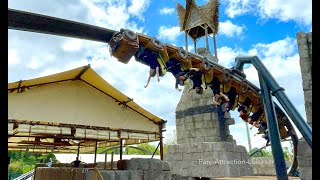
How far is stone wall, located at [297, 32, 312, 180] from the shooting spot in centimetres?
344

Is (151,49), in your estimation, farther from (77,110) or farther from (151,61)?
(77,110)

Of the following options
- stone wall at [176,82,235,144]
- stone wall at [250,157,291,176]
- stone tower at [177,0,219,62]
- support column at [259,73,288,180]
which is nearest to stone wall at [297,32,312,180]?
support column at [259,73,288,180]

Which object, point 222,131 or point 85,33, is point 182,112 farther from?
point 85,33

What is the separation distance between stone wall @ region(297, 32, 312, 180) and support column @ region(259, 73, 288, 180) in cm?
41

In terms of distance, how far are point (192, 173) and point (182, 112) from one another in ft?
7.43

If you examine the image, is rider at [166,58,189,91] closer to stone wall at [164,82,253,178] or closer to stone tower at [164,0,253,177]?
stone tower at [164,0,253,177]

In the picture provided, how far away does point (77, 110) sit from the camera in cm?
573

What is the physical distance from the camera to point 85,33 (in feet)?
8.82

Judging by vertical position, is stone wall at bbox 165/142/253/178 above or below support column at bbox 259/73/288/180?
below

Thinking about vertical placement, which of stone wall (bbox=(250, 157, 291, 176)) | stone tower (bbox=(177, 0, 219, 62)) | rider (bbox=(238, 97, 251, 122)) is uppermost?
Result: stone tower (bbox=(177, 0, 219, 62))

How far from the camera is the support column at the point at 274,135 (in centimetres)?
388

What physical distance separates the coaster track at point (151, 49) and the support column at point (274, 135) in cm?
13

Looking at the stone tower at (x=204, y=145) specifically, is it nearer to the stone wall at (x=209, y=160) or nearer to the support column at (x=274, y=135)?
the stone wall at (x=209, y=160)
